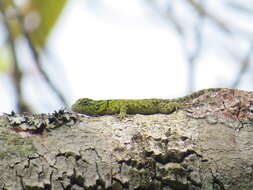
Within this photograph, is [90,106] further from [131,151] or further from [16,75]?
[131,151]

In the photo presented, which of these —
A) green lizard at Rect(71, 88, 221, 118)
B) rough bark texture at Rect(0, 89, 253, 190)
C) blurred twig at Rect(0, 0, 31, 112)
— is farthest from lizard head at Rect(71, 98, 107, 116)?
rough bark texture at Rect(0, 89, 253, 190)

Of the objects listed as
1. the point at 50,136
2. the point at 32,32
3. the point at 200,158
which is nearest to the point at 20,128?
the point at 50,136

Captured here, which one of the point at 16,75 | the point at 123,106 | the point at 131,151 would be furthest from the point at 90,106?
the point at 131,151

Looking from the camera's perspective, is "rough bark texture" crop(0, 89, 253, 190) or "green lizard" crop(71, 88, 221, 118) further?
"green lizard" crop(71, 88, 221, 118)

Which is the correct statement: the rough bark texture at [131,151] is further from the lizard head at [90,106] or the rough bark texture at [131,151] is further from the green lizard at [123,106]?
the lizard head at [90,106]

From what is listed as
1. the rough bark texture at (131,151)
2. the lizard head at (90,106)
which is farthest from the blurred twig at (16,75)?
the rough bark texture at (131,151)

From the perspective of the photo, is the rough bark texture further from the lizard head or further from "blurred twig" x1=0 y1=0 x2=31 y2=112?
"blurred twig" x1=0 y1=0 x2=31 y2=112
